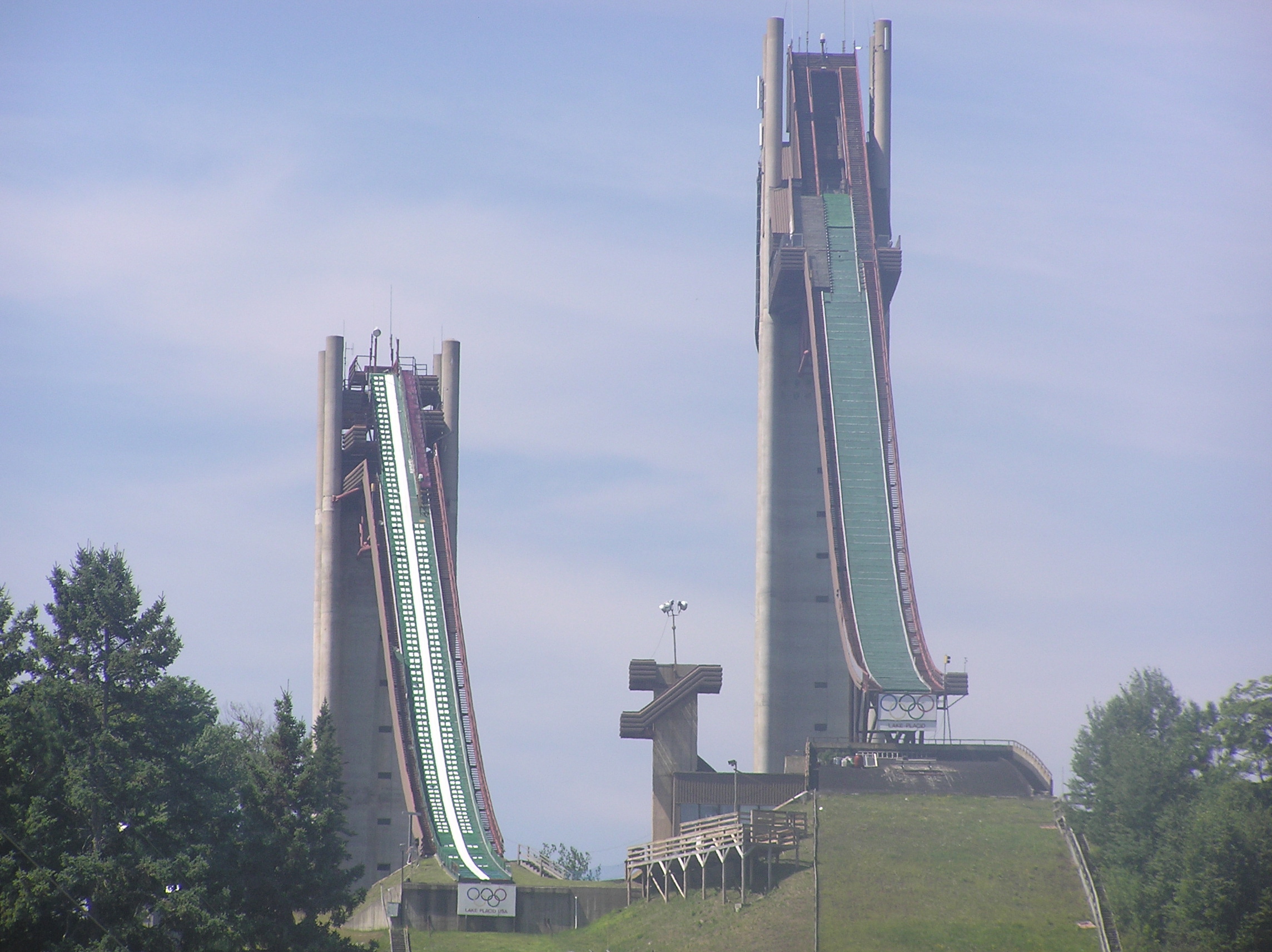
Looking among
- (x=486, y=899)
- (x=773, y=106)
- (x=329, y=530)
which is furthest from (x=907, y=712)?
(x=773, y=106)

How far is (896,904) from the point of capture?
66.3 m

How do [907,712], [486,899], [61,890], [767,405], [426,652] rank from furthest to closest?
1. [767,405]
2. [426,652]
3. [907,712]
4. [486,899]
5. [61,890]

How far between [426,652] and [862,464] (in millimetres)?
24213

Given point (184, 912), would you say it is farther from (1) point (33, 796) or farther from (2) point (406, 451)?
(2) point (406, 451)

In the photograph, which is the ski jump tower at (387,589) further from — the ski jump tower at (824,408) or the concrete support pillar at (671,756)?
the ski jump tower at (824,408)

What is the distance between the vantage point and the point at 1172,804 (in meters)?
64.7

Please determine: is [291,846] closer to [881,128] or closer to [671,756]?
[671,756]

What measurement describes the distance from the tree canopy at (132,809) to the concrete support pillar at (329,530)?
3809 centimetres

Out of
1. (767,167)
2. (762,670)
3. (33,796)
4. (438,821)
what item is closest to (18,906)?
(33,796)

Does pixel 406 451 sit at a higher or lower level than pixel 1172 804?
higher

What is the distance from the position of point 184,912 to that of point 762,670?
175 feet

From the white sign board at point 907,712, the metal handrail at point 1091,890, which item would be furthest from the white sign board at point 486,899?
the white sign board at point 907,712

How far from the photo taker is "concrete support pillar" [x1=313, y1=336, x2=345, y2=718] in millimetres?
103312

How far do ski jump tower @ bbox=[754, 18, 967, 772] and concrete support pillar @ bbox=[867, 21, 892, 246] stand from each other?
3.4 inches
